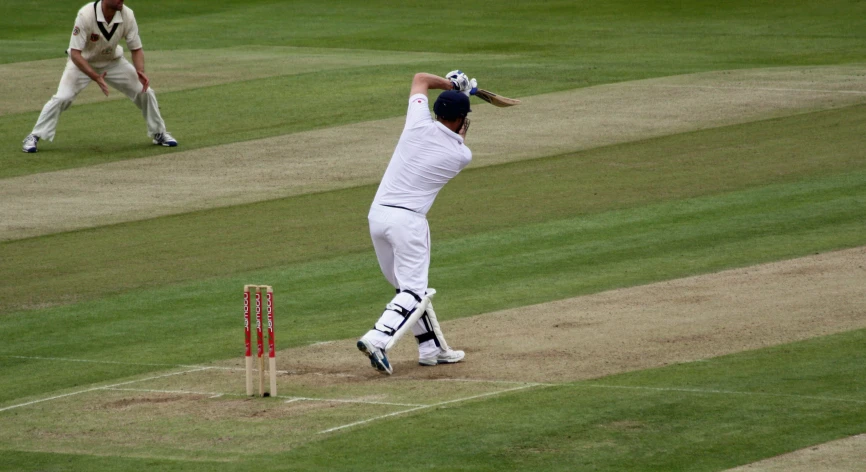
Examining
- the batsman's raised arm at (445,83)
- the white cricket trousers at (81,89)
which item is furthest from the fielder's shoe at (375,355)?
the white cricket trousers at (81,89)

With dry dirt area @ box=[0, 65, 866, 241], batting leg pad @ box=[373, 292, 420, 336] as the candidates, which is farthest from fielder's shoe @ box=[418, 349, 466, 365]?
dry dirt area @ box=[0, 65, 866, 241]

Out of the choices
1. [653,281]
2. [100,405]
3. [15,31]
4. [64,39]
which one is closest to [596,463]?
[100,405]

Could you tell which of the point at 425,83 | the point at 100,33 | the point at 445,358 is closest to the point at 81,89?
the point at 100,33

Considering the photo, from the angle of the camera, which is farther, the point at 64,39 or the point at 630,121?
the point at 64,39

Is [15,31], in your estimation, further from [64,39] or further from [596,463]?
[596,463]

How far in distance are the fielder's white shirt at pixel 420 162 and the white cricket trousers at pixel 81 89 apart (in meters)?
11.6

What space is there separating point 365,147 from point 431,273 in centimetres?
785

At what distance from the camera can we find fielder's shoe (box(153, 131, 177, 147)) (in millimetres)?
21906

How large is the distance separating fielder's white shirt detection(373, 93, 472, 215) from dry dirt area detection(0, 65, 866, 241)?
24.7 feet

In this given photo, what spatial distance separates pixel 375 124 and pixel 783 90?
25.3ft

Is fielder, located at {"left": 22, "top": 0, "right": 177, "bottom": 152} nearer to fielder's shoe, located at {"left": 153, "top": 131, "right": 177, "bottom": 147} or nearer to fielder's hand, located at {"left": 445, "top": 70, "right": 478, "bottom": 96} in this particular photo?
fielder's shoe, located at {"left": 153, "top": 131, "right": 177, "bottom": 147}

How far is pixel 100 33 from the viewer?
67.9ft

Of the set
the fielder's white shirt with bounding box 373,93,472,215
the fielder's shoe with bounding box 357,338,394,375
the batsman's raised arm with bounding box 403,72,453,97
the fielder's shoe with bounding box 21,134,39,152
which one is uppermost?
the batsman's raised arm with bounding box 403,72,453,97

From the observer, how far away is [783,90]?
80.9 feet
